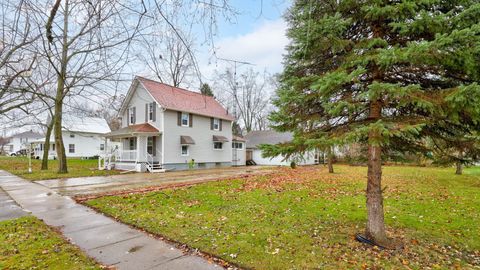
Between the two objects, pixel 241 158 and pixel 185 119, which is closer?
pixel 185 119

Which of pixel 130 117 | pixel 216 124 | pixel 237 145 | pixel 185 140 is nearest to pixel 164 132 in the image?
pixel 185 140

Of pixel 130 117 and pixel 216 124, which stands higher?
pixel 130 117

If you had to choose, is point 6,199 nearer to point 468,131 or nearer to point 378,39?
point 378,39

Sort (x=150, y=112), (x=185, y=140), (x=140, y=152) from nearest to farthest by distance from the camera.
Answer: (x=140, y=152) < (x=150, y=112) < (x=185, y=140)

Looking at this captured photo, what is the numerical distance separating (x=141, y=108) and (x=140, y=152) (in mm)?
4078

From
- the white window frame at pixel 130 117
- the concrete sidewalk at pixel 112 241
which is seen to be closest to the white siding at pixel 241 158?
the white window frame at pixel 130 117

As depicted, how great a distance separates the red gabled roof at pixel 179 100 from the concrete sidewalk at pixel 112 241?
12.8 meters

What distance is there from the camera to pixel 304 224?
5.69m

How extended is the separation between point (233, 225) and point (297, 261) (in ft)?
6.38

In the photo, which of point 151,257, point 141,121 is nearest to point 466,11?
point 151,257

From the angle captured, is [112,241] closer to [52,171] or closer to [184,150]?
[52,171]

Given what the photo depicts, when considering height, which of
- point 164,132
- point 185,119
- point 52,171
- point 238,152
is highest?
point 185,119

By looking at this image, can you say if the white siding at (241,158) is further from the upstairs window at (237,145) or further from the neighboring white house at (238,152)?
the upstairs window at (237,145)

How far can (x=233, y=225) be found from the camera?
18.4 ft
